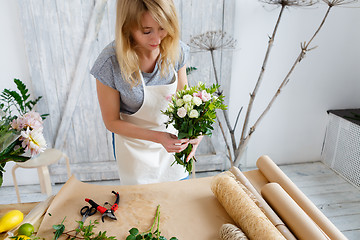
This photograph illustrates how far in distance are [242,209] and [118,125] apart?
0.80m

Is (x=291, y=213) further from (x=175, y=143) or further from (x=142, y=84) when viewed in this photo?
(x=142, y=84)

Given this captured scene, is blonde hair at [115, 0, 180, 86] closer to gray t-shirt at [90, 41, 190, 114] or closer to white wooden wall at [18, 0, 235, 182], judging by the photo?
gray t-shirt at [90, 41, 190, 114]

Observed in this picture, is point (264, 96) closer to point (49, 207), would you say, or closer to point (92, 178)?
point (92, 178)

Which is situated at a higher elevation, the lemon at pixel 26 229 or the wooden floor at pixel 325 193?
the lemon at pixel 26 229

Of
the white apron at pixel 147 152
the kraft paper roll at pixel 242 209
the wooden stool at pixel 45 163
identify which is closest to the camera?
the kraft paper roll at pixel 242 209

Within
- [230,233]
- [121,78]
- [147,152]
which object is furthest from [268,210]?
[121,78]

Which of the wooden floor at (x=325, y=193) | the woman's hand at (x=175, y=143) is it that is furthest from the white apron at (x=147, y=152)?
the wooden floor at (x=325, y=193)

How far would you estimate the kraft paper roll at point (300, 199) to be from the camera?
44.3 inches

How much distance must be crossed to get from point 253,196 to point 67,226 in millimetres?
774

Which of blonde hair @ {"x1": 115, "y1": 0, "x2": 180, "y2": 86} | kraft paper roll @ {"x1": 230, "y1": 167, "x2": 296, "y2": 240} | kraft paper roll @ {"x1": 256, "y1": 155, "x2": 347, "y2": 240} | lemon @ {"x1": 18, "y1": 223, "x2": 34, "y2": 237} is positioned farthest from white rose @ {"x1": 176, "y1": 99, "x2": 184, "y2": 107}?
lemon @ {"x1": 18, "y1": 223, "x2": 34, "y2": 237}

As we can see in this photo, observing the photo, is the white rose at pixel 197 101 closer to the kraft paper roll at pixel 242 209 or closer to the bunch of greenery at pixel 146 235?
the kraft paper roll at pixel 242 209

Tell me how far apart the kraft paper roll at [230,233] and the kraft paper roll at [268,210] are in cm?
14

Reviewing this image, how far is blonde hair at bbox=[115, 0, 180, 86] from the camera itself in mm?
1330

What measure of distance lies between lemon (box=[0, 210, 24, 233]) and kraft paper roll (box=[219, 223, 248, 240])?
31.9 inches
